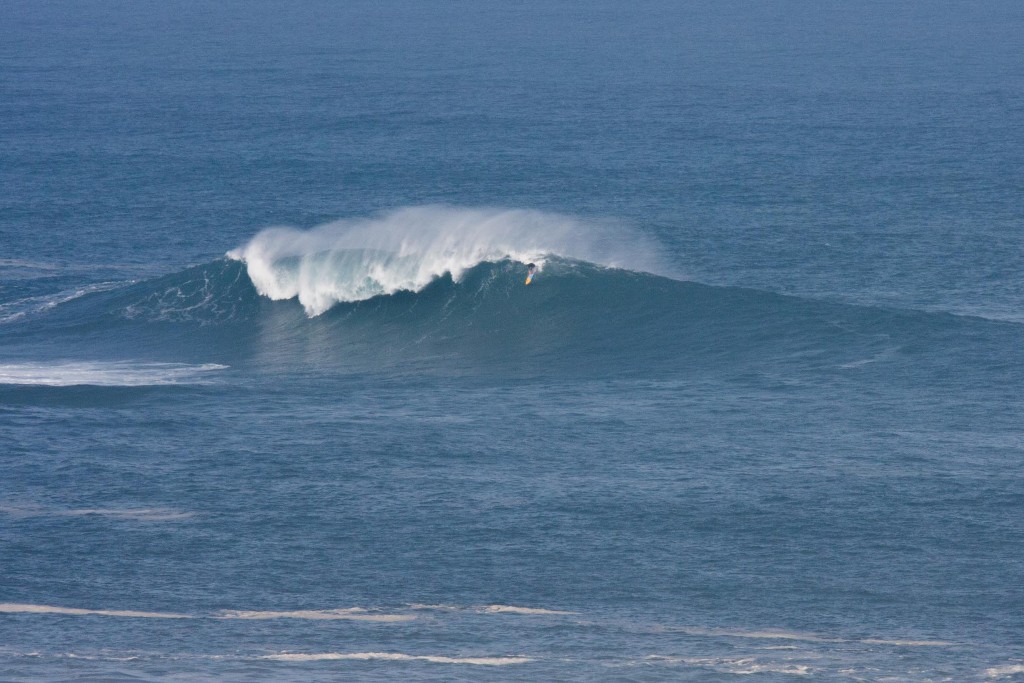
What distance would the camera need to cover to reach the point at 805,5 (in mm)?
198000

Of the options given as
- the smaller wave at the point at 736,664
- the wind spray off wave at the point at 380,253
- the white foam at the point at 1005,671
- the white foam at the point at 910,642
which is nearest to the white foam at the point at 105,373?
the wind spray off wave at the point at 380,253

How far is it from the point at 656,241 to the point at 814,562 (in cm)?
3457

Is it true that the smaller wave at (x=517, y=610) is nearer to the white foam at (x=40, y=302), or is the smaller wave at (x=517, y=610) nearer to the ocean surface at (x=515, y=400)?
the ocean surface at (x=515, y=400)

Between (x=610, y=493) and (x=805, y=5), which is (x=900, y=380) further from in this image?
(x=805, y=5)

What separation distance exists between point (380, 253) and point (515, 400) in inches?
519

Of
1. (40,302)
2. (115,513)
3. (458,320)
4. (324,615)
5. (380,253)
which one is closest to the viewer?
(324,615)

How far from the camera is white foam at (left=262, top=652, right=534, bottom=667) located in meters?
25.6

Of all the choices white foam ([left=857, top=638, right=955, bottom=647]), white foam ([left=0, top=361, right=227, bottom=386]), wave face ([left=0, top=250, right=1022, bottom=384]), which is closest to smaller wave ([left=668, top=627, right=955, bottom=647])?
white foam ([left=857, top=638, right=955, bottom=647])

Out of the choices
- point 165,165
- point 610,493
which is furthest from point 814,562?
point 165,165

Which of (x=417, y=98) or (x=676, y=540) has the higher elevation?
(x=417, y=98)

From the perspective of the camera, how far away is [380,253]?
5262 centimetres

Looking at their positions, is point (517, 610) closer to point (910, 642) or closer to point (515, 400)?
point (910, 642)

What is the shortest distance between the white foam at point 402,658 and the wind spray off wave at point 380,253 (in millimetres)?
25553

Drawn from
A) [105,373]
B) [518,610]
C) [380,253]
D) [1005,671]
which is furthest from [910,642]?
[380,253]
